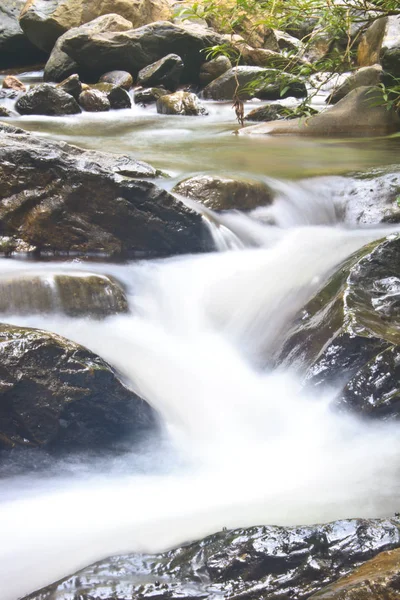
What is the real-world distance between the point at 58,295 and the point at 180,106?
29.6 ft

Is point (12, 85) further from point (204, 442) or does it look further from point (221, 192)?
point (204, 442)

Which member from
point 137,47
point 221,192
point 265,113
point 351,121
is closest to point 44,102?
point 265,113

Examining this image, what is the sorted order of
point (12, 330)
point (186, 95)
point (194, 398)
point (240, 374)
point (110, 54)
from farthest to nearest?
1. point (110, 54)
2. point (186, 95)
3. point (240, 374)
4. point (194, 398)
5. point (12, 330)

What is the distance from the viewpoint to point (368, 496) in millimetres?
2627

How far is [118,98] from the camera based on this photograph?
40.8 feet

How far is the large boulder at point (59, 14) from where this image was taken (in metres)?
16.0

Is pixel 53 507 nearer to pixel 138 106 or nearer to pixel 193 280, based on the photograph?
pixel 193 280

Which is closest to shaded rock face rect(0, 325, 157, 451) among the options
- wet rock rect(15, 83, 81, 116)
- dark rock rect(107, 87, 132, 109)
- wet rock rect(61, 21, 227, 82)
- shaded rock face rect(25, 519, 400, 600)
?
shaded rock face rect(25, 519, 400, 600)

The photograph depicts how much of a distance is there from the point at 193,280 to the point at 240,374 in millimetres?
1059

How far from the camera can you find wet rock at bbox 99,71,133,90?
13.8 meters

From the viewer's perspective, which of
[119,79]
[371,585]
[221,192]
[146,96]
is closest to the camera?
[371,585]

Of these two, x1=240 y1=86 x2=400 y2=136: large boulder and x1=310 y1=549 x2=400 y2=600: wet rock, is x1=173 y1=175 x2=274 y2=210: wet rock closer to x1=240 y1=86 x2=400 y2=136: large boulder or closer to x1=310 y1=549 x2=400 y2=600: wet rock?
x1=240 y1=86 x2=400 y2=136: large boulder

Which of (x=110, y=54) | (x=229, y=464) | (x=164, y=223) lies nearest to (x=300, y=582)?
(x=229, y=464)

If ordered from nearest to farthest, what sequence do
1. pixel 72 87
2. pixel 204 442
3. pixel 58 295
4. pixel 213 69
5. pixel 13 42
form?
pixel 204 442, pixel 58 295, pixel 72 87, pixel 213 69, pixel 13 42
